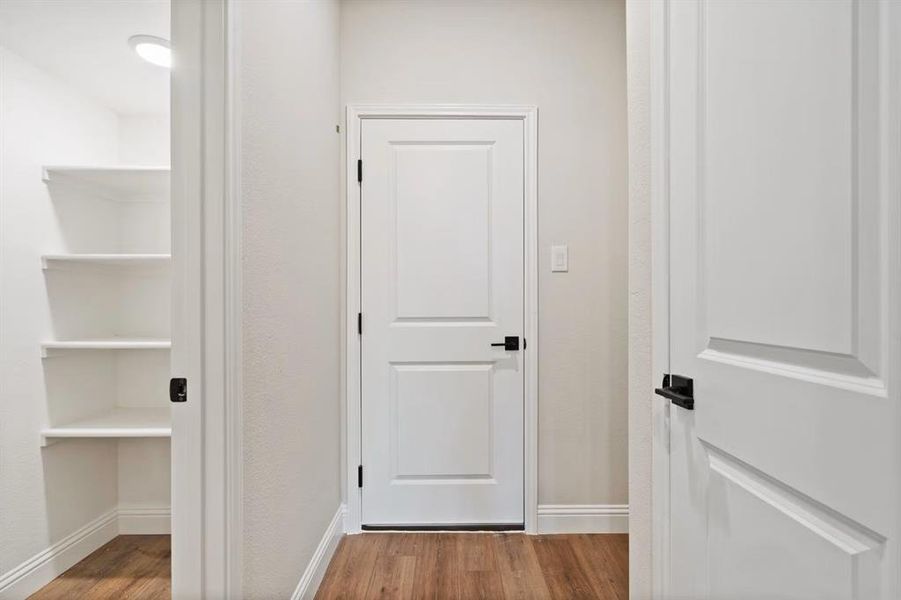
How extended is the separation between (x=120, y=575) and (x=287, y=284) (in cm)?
155

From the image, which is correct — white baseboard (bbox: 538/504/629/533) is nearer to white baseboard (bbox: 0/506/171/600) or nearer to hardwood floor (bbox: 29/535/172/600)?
hardwood floor (bbox: 29/535/172/600)

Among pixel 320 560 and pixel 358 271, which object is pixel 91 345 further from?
pixel 320 560

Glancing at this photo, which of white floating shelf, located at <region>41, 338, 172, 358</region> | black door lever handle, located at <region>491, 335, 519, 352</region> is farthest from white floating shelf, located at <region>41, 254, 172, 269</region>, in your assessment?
black door lever handle, located at <region>491, 335, 519, 352</region>

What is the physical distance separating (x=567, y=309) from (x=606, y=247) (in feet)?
1.18

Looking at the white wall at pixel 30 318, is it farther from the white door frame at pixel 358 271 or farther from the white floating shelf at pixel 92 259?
the white door frame at pixel 358 271

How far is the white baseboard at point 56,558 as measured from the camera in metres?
1.71

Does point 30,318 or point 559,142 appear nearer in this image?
point 30,318

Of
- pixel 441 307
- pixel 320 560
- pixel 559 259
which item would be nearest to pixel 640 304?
pixel 559 259

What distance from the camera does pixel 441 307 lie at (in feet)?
7.16

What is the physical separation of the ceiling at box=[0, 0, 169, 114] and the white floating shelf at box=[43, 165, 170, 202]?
16.7 inches

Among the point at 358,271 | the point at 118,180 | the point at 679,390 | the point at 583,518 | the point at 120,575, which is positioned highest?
the point at 118,180

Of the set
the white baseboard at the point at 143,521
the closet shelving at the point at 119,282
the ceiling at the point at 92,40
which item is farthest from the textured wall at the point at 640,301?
the white baseboard at the point at 143,521

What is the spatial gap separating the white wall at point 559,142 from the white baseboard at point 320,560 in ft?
3.22

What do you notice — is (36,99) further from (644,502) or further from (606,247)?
(644,502)
